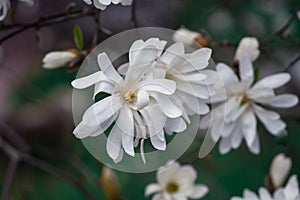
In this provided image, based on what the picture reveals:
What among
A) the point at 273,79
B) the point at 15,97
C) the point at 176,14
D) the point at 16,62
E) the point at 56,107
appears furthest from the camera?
the point at 16,62

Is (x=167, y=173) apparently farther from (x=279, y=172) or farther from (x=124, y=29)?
(x=124, y=29)

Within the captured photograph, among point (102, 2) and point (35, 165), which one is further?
point (35, 165)

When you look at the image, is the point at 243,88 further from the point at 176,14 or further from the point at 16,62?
the point at 16,62

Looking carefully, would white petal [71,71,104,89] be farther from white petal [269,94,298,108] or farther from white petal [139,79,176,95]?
white petal [269,94,298,108]

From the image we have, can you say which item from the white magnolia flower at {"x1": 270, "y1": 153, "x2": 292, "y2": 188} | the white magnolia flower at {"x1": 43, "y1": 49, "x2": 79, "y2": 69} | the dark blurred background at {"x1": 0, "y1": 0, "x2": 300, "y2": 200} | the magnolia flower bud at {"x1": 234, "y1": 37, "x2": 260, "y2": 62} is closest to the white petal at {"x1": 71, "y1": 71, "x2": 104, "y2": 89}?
the white magnolia flower at {"x1": 43, "y1": 49, "x2": 79, "y2": 69}

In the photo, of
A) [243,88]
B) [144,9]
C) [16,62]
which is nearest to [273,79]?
[243,88]

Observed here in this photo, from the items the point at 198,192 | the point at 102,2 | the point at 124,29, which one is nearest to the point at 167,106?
the point at 102,2
